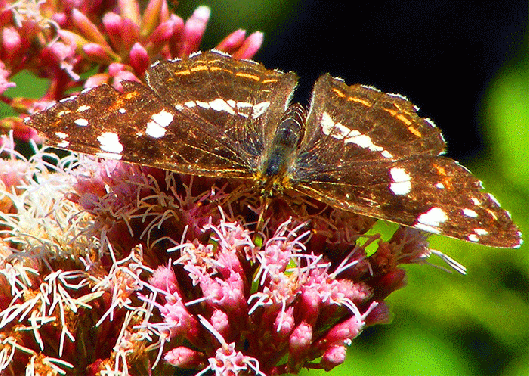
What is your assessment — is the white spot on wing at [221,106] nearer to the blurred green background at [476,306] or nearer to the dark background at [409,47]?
the blurred green background at [476,306]

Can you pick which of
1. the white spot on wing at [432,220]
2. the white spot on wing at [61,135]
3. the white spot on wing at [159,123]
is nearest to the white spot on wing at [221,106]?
the white spot on wing at [159,123]

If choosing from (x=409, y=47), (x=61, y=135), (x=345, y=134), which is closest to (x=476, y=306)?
(x=345, y=134)

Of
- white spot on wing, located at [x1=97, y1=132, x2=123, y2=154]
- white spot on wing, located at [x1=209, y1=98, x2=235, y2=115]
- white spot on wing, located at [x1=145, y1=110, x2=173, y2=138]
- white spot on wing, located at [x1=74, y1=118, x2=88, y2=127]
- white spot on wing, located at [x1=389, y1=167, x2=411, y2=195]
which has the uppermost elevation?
white spot on wing, located at [x1=389, y1=167, x2=411, y2=195]

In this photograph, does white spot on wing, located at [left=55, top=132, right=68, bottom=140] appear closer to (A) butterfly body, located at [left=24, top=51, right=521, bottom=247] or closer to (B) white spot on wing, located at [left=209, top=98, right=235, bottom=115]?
(A) butterfly body, located at [left=24, top=51, right=521, bottom=247]

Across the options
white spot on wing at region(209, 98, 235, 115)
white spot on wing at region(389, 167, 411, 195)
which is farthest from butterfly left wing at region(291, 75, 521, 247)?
white spot on wing at region(209, 98, 235, 115)

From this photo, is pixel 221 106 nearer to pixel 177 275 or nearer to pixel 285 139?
pixel 285 139

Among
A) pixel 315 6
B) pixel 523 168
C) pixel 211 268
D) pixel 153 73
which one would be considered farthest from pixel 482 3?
pixel 211 268

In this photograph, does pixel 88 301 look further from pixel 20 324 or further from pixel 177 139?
pixel 177 139
